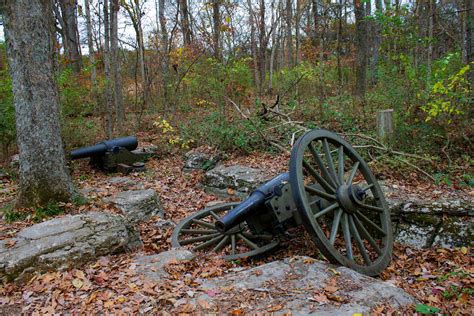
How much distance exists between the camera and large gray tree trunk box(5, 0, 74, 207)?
15.3ft

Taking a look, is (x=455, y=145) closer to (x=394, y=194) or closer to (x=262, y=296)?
(x=394, y=194)

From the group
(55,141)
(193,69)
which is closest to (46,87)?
(55,141)

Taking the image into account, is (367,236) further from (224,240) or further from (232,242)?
(224,240)

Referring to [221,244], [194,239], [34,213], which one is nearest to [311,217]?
[221,244]

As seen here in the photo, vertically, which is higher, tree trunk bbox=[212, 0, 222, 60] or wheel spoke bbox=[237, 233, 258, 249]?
tree trunk bbox=[212, 0, 222, 60]

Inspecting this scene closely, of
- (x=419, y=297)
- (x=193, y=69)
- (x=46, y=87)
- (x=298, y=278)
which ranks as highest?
(x=193, y=69)

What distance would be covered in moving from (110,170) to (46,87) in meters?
3.29

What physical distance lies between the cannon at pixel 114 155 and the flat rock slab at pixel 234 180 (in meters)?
1.93

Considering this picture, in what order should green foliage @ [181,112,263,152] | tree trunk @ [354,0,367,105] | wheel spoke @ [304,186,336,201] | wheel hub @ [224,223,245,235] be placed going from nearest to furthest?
wheel spoke @ [304,186,336,201]
wheel hub @ [224,223,245,235]
green foliage @ [181,112,263,152]
tree trunk @ [354,0,367,105]

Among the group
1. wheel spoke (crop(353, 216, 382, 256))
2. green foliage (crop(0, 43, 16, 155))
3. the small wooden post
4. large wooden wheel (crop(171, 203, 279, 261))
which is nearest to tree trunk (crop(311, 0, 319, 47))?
the small wooden post

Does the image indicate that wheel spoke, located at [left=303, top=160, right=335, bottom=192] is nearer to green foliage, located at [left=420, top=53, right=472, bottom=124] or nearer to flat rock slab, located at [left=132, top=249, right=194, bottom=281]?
flat rock slab, located at [left=132, top=249, right=194, bottom=281]

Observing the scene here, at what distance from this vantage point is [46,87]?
488cm

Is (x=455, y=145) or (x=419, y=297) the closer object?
(x=419, y=297)

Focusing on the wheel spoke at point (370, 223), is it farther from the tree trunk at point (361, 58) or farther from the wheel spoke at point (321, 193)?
the tree trunk at point (361, 58)
